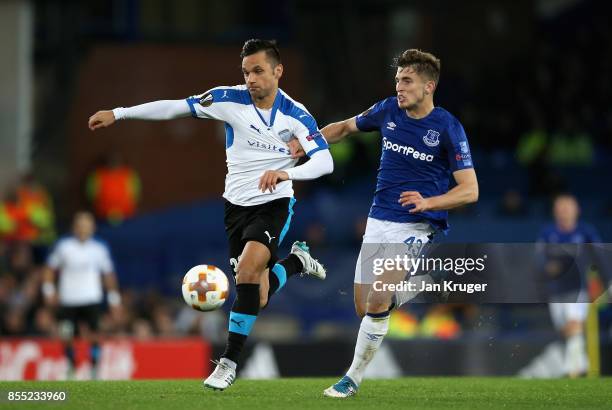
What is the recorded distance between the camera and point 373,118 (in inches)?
388

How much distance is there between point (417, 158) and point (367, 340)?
4.19ft

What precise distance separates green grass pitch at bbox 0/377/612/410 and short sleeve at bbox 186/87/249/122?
1905mm

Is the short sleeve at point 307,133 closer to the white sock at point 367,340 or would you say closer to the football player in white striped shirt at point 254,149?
the football player in white striped shirt at point 254,149

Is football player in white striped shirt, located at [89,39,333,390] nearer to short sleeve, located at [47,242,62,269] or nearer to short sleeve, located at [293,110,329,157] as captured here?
short sleeve, located at [293,110,329,157]

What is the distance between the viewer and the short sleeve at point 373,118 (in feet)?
32.2

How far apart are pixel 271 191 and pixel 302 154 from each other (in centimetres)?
A: 53

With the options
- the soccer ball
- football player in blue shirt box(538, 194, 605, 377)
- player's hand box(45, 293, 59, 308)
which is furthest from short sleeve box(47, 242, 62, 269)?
the soccer ball

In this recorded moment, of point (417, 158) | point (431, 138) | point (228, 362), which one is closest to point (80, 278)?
point (228, 362)

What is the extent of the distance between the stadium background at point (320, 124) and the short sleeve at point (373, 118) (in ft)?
14.4

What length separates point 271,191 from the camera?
31.0ft

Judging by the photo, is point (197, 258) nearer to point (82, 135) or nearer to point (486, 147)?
point (82, 135)

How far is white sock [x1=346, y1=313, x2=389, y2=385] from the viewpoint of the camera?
9555 millimetres

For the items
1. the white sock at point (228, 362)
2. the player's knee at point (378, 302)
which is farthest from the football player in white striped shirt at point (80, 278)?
the player's knee at point (378, 302)

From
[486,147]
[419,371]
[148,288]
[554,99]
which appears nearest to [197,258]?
[148,288]
